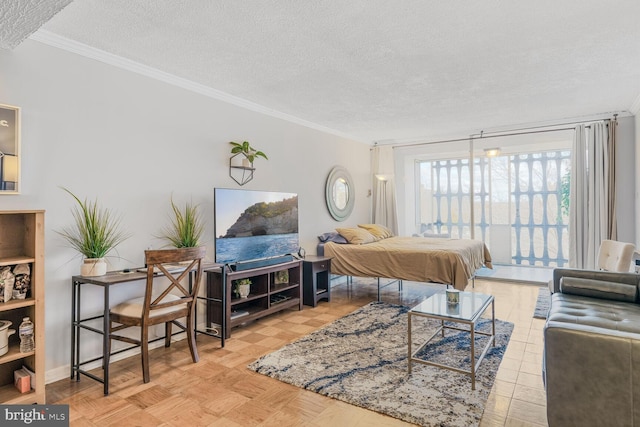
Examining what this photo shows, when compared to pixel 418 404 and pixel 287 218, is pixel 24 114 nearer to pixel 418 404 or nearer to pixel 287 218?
pixel 287 218

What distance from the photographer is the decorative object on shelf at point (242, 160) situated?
12.7ft

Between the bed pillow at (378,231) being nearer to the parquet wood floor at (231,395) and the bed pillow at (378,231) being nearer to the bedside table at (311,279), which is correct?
the bedside table at (311,279)

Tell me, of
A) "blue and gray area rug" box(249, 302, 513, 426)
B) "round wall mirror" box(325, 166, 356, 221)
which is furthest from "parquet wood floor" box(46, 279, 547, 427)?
"round wall mirror" box(325, 166, 356, 221)

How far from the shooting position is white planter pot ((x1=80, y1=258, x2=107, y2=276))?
2.52 meters

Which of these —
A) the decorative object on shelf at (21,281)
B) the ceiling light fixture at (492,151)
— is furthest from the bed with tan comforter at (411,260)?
the decorative object on shelf at (21,281)

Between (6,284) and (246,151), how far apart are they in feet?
7.74

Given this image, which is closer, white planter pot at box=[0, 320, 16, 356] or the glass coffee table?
white planter pot at box=[0, 320, 16, 356]

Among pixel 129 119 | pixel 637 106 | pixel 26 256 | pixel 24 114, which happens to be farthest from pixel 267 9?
pixel 637 106

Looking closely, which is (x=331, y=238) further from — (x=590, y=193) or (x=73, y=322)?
(x=590, y=193)

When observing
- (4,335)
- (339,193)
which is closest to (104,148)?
(4,335)

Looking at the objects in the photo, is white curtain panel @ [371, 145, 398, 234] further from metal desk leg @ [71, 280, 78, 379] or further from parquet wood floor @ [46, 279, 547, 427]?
metal desk leg @ [71, 280, 78, 379]

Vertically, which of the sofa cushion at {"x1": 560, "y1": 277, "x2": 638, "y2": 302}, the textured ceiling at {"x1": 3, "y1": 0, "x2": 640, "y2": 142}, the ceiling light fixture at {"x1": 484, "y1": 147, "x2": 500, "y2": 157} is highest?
the textured ceiling at {"x1": 3, "y1": 0, "x2": 640, "y2": 142}

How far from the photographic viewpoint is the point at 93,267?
2.53 m

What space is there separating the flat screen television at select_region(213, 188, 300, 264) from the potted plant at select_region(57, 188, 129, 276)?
3.04ft
